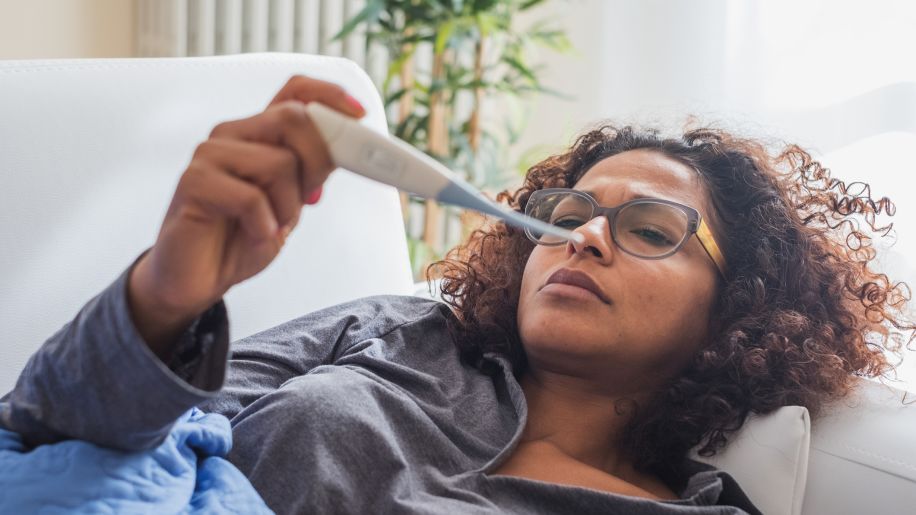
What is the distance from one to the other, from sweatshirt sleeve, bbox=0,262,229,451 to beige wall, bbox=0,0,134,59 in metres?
2.26

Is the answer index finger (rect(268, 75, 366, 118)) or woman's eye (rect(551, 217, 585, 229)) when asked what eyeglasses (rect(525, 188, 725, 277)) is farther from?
index finger (rect(268, 75, 366, 118))

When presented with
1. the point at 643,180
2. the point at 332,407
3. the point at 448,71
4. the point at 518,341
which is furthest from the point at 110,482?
the point at 448,71

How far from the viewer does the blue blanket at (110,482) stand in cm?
76

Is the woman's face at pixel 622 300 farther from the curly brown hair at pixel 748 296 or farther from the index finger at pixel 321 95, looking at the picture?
the index finger at pixel 321 95

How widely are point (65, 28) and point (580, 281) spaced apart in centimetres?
229

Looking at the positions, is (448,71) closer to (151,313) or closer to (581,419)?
(581,419)

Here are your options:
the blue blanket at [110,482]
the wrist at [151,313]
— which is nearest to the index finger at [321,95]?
the wrist at [151,313]

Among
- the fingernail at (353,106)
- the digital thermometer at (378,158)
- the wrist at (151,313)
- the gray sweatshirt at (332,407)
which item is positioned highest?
the fingernail at (353,106)

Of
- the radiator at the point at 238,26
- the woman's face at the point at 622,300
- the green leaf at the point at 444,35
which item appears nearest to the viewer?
the woman's face at the point at 622,300

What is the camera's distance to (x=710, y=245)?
1.26 metres

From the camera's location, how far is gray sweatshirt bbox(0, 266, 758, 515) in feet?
2.39

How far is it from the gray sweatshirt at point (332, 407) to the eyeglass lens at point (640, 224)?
200 mm

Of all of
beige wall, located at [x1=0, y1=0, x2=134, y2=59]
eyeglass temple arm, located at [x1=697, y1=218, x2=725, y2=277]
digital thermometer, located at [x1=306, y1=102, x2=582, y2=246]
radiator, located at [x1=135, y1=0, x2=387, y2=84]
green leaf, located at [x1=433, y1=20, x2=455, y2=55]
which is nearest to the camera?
digital thermometer, located at [x1=306, y1=102, x2=582, y2=246]

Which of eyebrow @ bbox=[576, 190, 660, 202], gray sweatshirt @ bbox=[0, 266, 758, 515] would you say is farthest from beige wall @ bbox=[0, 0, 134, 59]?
eyebrow @ bbox=[576, 190, 660, 202]
